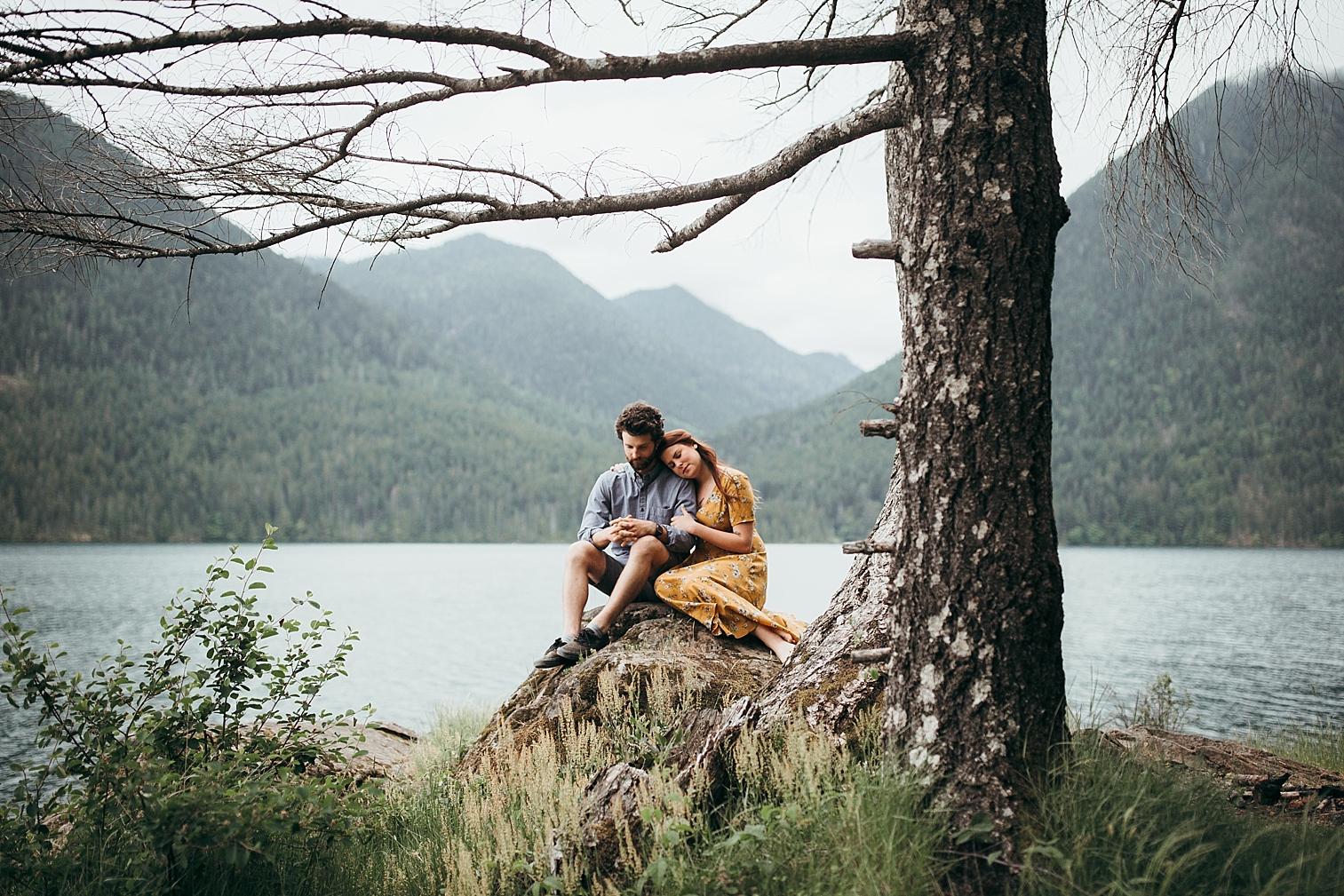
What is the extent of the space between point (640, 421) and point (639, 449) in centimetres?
22

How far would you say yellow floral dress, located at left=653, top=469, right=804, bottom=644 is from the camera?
5.46 m

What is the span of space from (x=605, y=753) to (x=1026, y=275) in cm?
345

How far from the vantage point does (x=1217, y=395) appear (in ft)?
463

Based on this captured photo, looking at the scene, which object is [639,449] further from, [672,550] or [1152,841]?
[1152,841]

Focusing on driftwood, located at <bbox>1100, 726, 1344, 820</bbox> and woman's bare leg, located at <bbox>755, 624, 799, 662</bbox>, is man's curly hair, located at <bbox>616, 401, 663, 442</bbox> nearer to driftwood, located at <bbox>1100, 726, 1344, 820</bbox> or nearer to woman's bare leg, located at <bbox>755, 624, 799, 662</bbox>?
woman's bare leg, located at <bbox>755, 624, 799, 662</bbox>

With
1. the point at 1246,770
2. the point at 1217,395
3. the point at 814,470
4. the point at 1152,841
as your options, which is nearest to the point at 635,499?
the point at 1246,770

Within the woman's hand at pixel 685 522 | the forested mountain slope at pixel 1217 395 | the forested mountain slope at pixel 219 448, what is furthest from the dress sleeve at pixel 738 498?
the forested mountain slope at pixel 219 448

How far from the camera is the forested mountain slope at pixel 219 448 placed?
11794cm

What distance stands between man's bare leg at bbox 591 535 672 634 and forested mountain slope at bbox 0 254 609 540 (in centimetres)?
11046

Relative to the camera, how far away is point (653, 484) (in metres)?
5.94

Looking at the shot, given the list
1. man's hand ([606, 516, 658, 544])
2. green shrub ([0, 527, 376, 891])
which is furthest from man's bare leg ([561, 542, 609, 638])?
green shrub ([0, 527, 376, 891])

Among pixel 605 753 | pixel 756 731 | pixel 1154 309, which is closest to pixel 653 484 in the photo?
pixel 605 753

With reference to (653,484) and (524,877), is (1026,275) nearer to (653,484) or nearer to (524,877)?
(524,877)

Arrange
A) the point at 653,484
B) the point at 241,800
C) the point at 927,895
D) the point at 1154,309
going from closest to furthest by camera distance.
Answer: the point at 927,895 → the point at 241,800 → the point at 653,484 → the point at 1154,309
